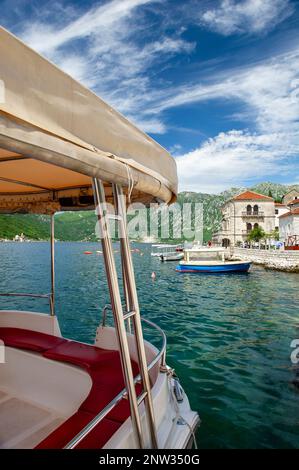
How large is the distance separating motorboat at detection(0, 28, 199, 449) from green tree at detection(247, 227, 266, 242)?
70.9m

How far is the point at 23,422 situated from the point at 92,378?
109 centimetres

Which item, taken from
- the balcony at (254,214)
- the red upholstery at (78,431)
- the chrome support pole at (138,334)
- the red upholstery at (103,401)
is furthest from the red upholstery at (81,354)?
the balcony at (254,214)

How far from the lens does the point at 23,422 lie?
4.18 metres

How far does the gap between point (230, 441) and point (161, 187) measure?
603 centimetres

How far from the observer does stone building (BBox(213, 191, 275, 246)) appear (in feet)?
256

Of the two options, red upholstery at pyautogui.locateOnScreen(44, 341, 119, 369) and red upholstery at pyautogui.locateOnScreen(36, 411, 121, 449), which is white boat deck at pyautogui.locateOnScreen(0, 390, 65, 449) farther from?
red upholstery at pyautogui.locateOnScreen(44, 341, 119, 369)

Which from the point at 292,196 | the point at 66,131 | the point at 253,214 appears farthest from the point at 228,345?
the point at 292,196

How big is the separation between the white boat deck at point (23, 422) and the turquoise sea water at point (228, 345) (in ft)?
11.9

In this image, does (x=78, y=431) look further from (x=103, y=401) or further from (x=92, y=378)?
(x=92, y=378)

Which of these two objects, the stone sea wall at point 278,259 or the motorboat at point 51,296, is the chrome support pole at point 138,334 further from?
the stone sea wall at point 278,259

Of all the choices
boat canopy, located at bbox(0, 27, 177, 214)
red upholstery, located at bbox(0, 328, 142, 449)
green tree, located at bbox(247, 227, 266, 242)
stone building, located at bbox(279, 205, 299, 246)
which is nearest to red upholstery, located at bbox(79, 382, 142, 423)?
red upholstery, located at bbox(0, 328, 142, 449)

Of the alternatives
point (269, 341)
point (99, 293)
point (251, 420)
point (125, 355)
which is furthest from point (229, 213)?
point (125, 355)

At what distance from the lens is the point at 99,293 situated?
2925 cm
